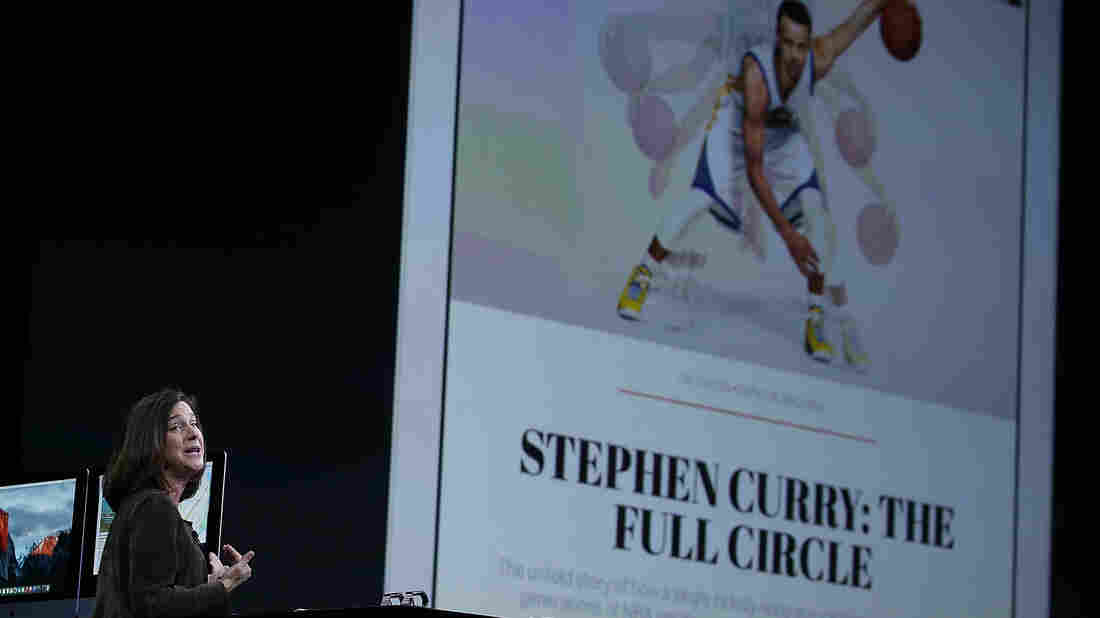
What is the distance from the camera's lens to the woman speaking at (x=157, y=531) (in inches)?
106

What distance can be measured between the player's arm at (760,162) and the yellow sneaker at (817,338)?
0.12 meters

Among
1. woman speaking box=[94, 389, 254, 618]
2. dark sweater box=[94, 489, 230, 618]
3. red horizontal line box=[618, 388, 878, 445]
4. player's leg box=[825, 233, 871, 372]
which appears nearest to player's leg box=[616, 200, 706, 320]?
red horizontal line box=[618, 388, 878, 445]

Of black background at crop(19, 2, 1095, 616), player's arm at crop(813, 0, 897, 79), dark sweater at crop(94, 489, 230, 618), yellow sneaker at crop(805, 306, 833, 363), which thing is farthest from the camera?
player's arm at crop(813, 0, 897, 79)

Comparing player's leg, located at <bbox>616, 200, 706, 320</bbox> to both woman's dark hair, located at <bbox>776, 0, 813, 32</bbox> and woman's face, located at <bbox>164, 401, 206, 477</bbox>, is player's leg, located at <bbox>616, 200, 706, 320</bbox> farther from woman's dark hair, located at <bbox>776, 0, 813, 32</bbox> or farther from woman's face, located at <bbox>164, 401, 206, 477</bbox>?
woman's face, located at <bbox>164, 401, 206, 477</bbox>

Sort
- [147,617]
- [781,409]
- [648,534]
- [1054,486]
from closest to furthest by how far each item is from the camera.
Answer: [147,617] < [648,534] < [781,409] < [1054,486]

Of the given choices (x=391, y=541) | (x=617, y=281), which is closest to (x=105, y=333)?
(x=391, y=541)

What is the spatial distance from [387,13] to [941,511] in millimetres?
2323

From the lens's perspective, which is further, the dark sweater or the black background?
the black background

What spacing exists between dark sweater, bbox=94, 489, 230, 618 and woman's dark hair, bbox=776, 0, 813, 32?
316 cm

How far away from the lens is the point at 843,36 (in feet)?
18.3

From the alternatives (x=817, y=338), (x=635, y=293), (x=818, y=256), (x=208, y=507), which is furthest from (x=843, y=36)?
(x=208, y=507)

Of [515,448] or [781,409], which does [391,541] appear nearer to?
[515,448]

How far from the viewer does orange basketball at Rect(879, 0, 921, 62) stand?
5.68 m

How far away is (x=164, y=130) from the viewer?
172 inches
